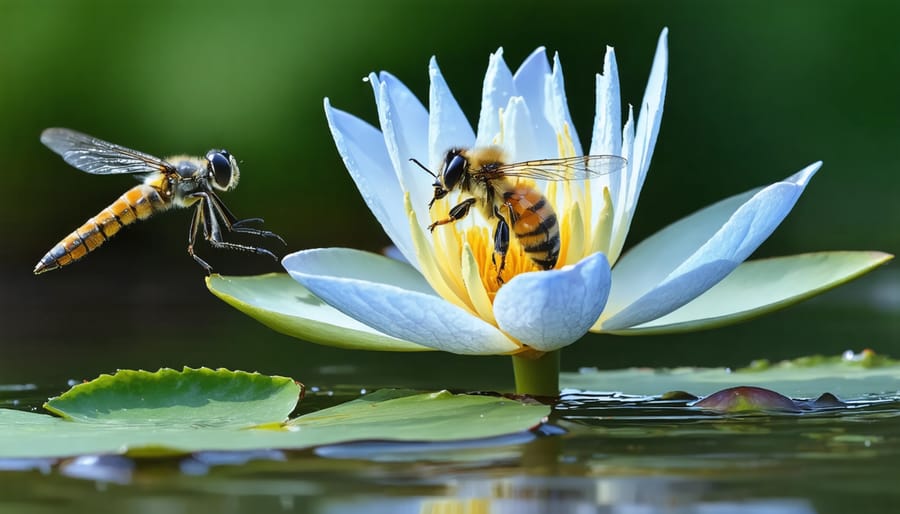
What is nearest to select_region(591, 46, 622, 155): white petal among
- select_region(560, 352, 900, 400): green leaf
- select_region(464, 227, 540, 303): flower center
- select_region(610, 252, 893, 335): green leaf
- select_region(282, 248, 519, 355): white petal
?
select_region(464, 227, 540, 303): flower center

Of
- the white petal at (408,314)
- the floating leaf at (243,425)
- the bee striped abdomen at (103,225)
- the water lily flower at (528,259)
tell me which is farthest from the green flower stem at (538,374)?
the bee striped abdomen at (103,225)

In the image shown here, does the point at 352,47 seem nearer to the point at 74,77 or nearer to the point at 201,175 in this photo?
the point at 74,77

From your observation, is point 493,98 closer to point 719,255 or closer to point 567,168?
point 567,168

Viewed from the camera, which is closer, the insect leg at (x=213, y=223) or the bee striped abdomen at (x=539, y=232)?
the bee striped abdomen at (x=539, y=232)

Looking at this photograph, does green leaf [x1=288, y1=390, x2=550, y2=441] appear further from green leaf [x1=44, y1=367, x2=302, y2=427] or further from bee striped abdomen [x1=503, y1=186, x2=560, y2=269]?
bee striped abdomen [x1=503, y1=186, x2=560, y2=269]

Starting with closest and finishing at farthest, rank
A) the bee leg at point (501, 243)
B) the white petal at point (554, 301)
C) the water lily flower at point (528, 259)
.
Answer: the white petal at point (554, 301) → the water lily flower at point (528, 259) → the bee leg at point (501, 243)

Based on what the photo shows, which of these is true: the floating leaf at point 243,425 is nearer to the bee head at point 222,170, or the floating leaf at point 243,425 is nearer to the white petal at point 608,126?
the white petal at point 608,126

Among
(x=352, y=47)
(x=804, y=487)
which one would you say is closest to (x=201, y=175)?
(x=804, y=487)
